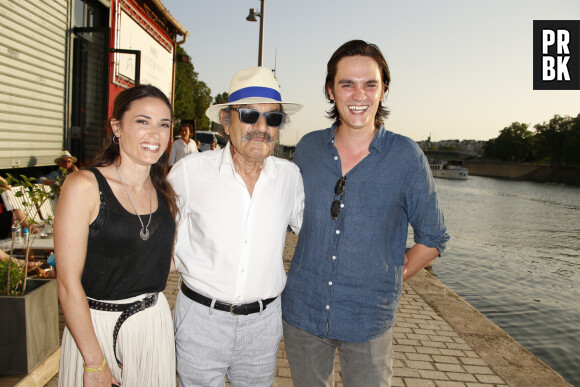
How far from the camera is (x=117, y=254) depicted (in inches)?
77.1

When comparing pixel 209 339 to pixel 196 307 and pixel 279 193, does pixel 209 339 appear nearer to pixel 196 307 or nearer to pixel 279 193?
pixel 196 307

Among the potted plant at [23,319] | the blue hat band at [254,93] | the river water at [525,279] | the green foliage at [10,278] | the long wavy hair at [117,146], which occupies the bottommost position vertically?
the river water at [525,279]

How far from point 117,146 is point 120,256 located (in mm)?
573

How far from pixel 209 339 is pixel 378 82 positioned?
1637 millimetres

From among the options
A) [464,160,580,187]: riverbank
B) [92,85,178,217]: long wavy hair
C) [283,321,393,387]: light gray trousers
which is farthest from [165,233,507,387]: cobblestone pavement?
[464,160,580,187]: riverbank

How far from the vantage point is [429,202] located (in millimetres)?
2281

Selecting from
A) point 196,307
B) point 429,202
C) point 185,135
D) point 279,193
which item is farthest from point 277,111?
point 185,135

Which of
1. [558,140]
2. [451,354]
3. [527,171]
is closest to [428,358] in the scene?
[451,354]

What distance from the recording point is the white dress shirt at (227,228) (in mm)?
2223

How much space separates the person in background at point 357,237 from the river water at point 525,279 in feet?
18.7

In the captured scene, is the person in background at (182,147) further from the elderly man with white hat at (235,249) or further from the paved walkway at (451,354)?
the elderly man with white hat at (235,249)

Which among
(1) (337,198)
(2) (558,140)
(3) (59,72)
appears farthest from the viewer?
(2) (558,140)

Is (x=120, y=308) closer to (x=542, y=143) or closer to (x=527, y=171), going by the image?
(x=527, y=171)

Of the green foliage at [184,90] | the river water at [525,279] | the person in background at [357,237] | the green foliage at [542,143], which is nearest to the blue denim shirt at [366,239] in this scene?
the person in background at [357,237]
